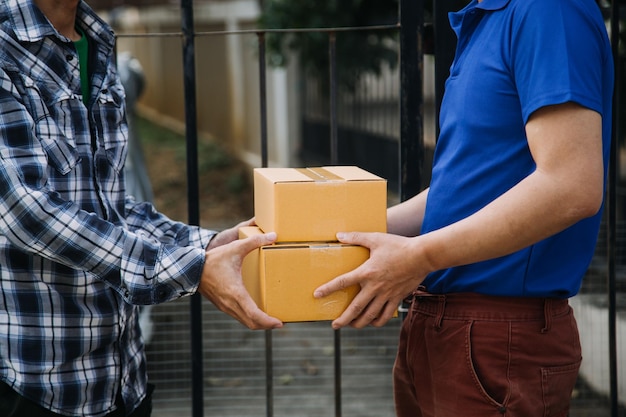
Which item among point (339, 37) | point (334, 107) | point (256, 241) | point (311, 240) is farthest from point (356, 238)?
point (339, 37)

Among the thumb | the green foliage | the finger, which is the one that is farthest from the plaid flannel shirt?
the green foliage

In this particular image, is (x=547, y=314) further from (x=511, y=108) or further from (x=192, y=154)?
(x=192, y=154)

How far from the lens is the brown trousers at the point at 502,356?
1.73 meters

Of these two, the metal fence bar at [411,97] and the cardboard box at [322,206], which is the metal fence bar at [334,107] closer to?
the metal fence bar at [411,97]

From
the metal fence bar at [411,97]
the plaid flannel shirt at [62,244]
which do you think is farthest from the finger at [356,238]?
the metal fence bar at [411,97]

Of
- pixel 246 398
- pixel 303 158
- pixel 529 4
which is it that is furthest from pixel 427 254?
pixel 303 158

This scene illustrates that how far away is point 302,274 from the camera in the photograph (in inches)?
69.8

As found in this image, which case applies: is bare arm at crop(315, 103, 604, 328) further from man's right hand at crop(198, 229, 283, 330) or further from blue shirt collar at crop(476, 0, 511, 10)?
blue shirt collar at crop(476, 0, 511, 10)

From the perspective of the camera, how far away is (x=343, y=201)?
1.80 m

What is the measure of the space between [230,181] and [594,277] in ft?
21.4

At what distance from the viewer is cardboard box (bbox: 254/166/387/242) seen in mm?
1778

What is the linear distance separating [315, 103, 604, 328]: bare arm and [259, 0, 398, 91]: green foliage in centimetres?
457

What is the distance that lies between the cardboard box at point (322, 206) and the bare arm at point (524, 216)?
70 mm

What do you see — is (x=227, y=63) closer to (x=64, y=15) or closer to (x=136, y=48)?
(x=136, y=48)
